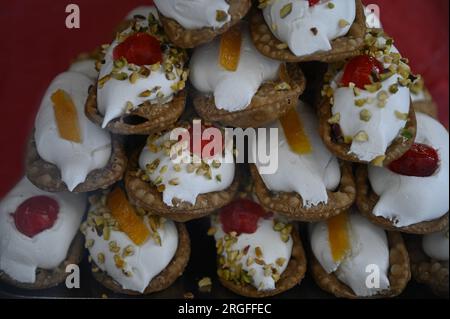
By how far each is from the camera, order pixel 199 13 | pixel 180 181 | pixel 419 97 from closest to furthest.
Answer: pixel 199 13 < pixel 180 181 < pixel 419 97

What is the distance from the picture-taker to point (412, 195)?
115 cm

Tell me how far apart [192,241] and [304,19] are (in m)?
0.49

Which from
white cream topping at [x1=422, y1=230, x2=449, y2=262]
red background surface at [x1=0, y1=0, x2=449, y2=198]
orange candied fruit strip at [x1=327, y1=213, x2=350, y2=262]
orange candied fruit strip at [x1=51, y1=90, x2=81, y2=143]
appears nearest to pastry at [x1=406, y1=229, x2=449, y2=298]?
white cream topping at [x1=422, y1=230, x2=449, y2=262]

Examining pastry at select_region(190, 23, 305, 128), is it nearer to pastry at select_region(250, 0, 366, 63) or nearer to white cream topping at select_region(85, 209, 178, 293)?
pastry at select_region(250, 0, 366, 63)

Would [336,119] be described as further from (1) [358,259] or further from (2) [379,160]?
(1) [358,259]

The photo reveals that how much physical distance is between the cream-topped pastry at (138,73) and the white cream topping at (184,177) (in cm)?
10

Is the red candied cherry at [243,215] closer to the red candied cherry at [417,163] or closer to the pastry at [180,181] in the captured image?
the pastry at [180,181]

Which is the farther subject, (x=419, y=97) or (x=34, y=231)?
(x=419, y=97)

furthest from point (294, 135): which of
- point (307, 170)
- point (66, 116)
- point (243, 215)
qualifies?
point (66, 116)

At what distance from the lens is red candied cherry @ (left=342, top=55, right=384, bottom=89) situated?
110cm

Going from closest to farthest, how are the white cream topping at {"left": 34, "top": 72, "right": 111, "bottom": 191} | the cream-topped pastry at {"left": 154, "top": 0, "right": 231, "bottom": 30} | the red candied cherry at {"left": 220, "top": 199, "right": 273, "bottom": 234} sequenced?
the cream-topped pastry at {"left": 154, "top": 0, "right": 231, "bottom": 30} → the white cream topping at {"left": 34, "top": 72, "right": 111, "bottom": 191} → the red candied cherry at {"left": 220, "top": 199, "right": 273, "bottom": 234}

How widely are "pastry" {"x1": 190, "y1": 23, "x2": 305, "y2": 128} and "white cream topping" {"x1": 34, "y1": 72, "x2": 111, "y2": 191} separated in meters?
0.19

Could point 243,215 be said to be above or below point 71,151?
below
